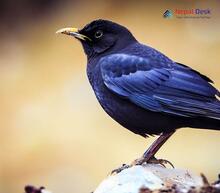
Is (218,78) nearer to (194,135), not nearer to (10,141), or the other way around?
(194,135)

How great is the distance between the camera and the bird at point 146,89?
8.22m

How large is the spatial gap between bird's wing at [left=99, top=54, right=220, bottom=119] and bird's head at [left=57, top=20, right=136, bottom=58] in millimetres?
180

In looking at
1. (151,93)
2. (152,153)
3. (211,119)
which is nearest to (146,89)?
(151,93)

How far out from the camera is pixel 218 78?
11.4 metres

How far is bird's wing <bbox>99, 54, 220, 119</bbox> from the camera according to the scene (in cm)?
817

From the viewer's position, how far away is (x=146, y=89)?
8523 millimetres

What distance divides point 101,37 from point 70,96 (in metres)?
2.94

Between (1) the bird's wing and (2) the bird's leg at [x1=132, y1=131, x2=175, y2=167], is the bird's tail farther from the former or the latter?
(2) the bird's leg at [x1=132, y1=131, x2=175, y2=167]

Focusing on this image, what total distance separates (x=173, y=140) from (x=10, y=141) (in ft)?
6.12

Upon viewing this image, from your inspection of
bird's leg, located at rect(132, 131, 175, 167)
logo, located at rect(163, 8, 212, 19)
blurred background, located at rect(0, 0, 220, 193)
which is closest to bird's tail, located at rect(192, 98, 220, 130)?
bird's leg, located at rect(132, 131, 175, 167)

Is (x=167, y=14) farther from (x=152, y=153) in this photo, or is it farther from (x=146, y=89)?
(x=152, y=153)

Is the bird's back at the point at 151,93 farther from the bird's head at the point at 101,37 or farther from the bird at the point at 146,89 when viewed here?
the bird's head at the point at 101,37

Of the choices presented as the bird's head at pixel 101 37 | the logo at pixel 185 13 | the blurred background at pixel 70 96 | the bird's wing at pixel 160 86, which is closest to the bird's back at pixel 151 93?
the bird's wing at pixel 160 86

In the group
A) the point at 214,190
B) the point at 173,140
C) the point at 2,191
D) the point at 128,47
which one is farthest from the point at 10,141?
the point at 214,190
